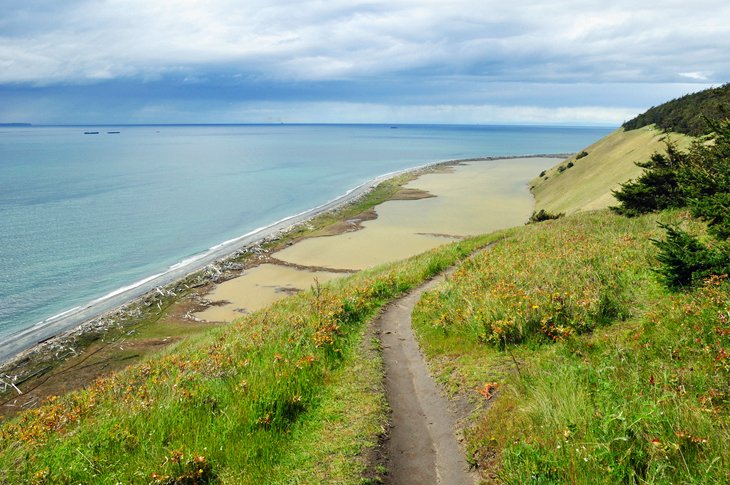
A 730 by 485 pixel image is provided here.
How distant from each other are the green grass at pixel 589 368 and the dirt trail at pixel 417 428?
0.32 meters

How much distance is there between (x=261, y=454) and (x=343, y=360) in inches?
150

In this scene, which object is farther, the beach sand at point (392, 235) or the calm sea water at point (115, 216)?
the calm sea water at point (115, 216)

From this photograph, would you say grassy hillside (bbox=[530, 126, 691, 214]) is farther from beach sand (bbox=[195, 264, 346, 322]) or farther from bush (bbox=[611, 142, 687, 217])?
beach sand (bbox=[195, 264, 346, 322])

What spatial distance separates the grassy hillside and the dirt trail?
2926 cm

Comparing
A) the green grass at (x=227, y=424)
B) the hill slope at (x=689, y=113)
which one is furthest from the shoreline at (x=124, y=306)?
the hill slope at (x=689, y=113)

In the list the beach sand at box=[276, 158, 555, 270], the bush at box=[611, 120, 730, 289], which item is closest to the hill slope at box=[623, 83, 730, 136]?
the bush at box=[611, 120, 730, 289]

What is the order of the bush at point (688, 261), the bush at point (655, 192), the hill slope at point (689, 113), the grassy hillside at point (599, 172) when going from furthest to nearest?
the grassy hillside at point (599, 172) < the hill slope at point (689, 113) < the bush at point (655, 192) < the bush at point (688, 261)

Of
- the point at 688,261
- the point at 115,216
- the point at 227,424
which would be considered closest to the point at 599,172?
the point at 688,261

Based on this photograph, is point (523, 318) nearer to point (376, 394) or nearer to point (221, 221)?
point (376, 394)

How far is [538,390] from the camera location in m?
6.66

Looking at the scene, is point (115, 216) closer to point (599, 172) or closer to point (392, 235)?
point (392, 235)

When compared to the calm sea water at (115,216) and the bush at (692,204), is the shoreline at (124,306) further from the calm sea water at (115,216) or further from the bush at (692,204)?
Result: the bush at (692,204)

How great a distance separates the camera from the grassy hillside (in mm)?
41344

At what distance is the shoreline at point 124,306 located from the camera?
2241 centimetres
